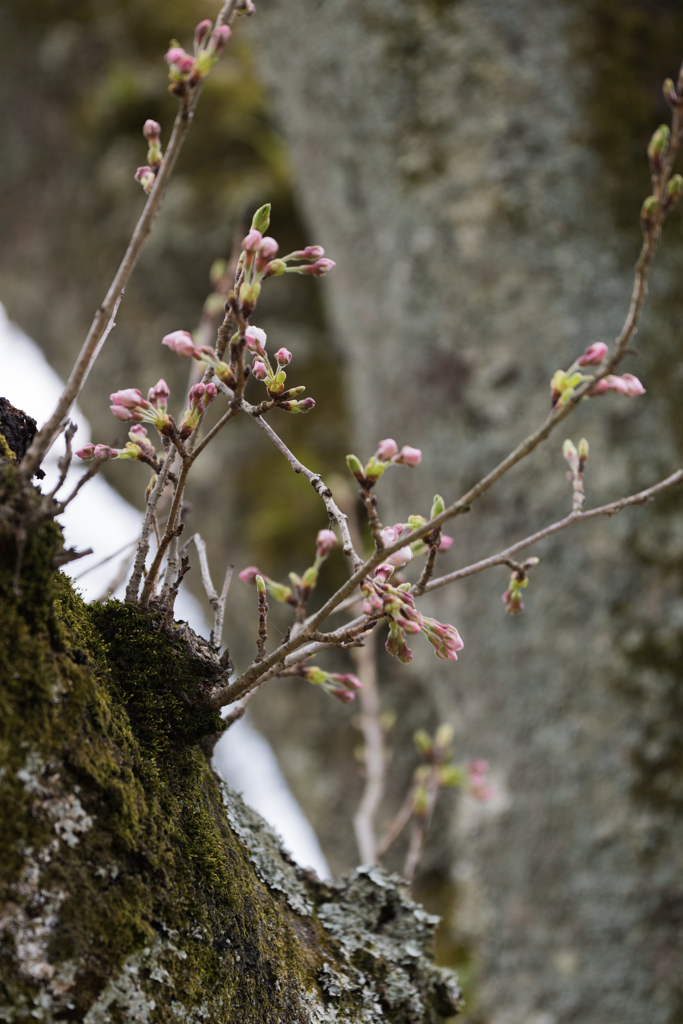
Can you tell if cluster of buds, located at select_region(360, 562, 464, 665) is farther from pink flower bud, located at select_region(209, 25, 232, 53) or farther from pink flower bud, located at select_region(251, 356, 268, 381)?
pink flower bud, located at select_region(209, 25, 232, 53)

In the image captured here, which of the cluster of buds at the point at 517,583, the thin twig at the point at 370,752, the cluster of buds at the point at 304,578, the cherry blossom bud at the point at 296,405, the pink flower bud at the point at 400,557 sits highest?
the thin twig at the point at 370,752

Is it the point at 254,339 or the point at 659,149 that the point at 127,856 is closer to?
the point at 254,339

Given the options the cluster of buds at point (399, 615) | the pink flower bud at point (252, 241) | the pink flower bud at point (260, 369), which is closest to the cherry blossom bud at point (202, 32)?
the pink flower bud at point (252, 241)

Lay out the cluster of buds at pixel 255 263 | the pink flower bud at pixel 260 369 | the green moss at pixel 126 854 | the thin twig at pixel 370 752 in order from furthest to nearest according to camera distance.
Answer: the thin twig at pixel 370 752
the pink flower bud at pixel 260 369
the cluster of buds at pixel 255 263
the green moss at pixel 126 854

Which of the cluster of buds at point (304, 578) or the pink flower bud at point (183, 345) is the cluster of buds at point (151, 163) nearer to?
the pink flower bud at point (183, 345)

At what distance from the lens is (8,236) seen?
347cm

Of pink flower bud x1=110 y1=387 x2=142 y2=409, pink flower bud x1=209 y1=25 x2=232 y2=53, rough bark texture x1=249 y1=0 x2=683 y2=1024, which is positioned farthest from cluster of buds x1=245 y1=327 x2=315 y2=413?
rough bark texture x1=249 y1=0 x2=683 y2=1024

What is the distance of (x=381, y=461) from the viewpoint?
2.31 feet

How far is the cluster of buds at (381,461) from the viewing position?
68cm

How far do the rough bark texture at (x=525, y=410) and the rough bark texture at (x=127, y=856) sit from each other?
3.78 ft

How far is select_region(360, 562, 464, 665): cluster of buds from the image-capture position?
647 mm

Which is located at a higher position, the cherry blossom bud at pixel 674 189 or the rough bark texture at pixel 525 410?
the rough bark texture at pixel 525 410

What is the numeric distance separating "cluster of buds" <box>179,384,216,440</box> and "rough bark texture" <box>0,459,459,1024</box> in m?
0.16

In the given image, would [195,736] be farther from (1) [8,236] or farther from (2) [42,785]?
(1) [8,236]
